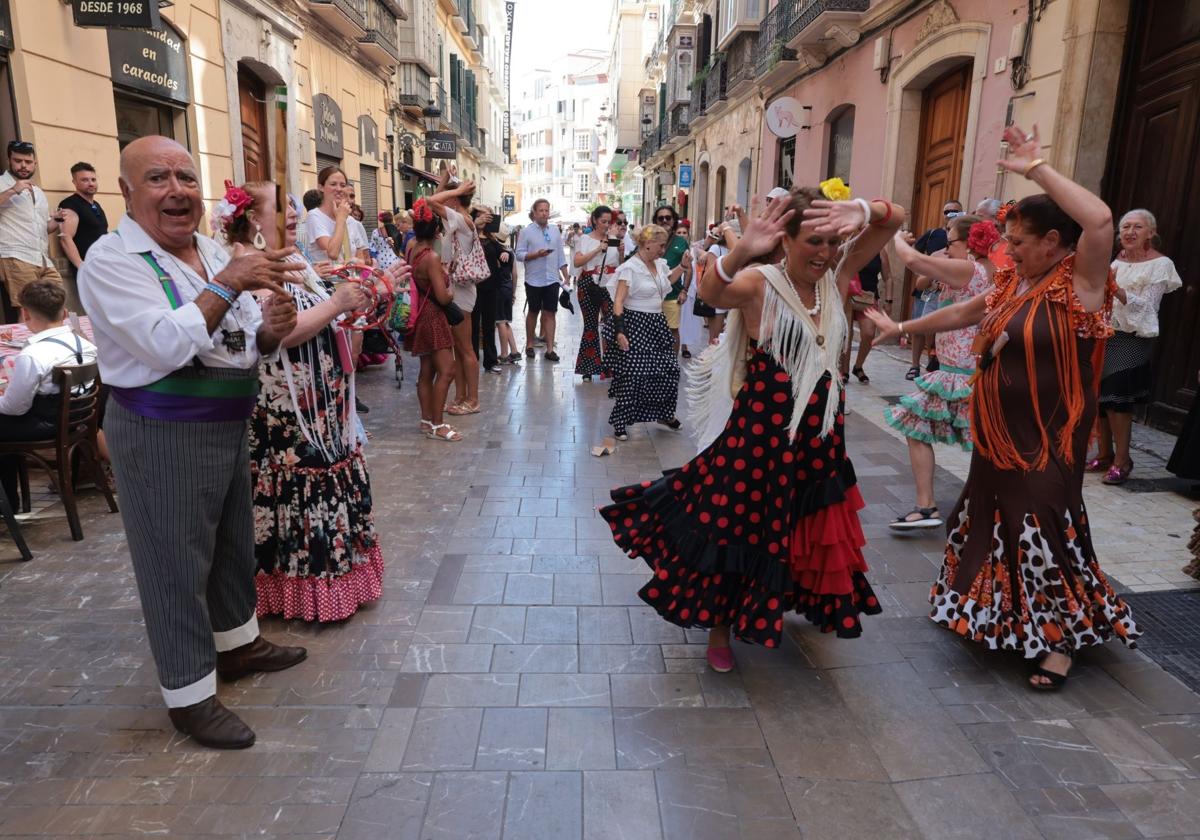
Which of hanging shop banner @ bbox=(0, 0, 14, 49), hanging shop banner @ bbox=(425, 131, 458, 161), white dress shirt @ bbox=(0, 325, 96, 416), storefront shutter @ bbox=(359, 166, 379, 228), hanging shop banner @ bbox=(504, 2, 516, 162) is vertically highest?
hanging shop banner @ bbox=(504, 2, 516, 162)

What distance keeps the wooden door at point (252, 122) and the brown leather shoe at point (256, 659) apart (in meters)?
10.1

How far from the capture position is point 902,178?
11.5m

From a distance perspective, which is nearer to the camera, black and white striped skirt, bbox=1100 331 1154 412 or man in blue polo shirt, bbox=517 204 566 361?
black and white striped skirt, bbox=1100 331 1154 412

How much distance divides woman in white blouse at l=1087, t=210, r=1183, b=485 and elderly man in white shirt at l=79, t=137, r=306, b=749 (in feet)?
17.4

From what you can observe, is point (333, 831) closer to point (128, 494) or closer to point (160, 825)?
point (160, 825)

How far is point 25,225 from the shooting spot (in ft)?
21.4

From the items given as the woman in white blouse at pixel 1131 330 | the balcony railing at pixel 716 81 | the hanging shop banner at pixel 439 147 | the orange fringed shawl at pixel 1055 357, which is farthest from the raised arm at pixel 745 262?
the hanging shop banner at pixel 439 147

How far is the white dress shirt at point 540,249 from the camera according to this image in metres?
9.94

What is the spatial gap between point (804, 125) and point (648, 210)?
25486 millimetres

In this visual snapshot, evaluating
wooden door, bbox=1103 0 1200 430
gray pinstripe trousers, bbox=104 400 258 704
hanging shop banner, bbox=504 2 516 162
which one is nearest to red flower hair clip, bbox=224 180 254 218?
gray pinstripe trousers, bbox=104 400 258 704

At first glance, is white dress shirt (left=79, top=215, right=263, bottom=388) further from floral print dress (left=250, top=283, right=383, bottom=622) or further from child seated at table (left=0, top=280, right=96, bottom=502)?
child seated at table (left=0, top=280, right=96, bottom=502)

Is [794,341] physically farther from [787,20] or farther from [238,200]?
[787,20]

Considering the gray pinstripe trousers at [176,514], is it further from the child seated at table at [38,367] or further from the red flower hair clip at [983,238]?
the red flower hair clip at [983,238]

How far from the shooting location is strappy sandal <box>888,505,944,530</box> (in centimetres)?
457
